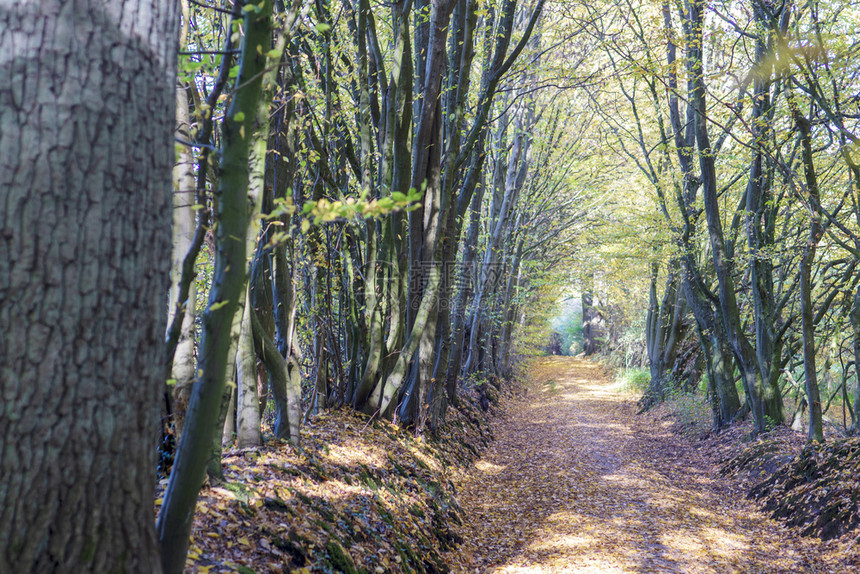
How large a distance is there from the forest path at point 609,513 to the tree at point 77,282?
14.4 feet

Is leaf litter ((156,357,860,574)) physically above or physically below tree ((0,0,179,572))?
below

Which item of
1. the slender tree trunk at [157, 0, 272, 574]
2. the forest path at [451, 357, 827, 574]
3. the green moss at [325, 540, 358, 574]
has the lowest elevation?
the forest path at [451, 357, 827, 574]

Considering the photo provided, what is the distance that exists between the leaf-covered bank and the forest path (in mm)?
587

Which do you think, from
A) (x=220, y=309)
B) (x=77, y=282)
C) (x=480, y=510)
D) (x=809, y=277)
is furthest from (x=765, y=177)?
(x=77, y=282)

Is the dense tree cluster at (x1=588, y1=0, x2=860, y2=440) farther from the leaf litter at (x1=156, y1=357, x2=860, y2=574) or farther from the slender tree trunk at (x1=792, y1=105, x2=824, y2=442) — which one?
the leaf litter at (x1=156, y1=357, x2=860, y2=574)

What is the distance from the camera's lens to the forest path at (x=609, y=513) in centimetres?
557

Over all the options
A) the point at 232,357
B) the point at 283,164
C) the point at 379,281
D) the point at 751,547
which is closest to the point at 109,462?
the point at 232,357

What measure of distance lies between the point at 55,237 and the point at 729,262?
1140cm

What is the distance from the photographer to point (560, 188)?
19.2 metres

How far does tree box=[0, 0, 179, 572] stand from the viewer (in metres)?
1.68

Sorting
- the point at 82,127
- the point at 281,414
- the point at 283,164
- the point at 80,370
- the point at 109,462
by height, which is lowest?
the point at 281,414

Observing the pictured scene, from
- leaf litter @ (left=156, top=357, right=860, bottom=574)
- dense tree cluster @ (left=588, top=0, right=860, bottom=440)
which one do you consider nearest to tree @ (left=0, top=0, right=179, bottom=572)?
leaf litter @ (left=156, top=357, right=860, bottom=574)

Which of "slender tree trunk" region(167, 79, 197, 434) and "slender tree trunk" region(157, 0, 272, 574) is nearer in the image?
"slender tree trunk" region(157, 0, 272, 574)

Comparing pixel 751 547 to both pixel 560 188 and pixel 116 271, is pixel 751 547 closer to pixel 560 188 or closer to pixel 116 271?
pixel 116 271
